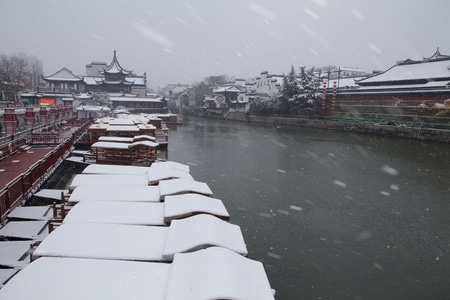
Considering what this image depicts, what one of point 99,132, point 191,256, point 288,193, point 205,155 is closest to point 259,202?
point 288,193

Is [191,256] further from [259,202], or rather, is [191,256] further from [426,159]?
[426,159]

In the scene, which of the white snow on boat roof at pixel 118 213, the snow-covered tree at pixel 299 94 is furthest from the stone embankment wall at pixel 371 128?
the white snow on boat roof at pixel 118 213

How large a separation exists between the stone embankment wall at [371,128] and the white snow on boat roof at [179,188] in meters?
26.6

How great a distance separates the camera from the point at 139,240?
4.67 m

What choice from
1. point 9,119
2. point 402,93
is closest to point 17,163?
point 9,119

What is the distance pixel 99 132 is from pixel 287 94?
32.5 meters

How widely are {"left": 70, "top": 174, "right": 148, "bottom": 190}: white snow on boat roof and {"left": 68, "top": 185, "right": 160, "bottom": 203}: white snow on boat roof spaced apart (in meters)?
0.36

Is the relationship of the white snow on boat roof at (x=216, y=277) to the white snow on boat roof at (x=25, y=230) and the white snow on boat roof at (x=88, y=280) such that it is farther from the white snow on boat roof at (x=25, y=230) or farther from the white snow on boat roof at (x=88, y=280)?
the white snow on boat roof at (x=25, y=230)

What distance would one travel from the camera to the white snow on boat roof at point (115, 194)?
21.3 ft

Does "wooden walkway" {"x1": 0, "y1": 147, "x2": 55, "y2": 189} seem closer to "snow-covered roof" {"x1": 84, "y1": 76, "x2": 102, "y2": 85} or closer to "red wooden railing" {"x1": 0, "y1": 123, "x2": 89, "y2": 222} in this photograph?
"red wooden railing" {"x1": 0, "y1": 123, "x2": 89, "y2": 222}

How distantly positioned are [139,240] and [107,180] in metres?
3.64

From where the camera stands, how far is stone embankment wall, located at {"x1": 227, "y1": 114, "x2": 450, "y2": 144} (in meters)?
27.6

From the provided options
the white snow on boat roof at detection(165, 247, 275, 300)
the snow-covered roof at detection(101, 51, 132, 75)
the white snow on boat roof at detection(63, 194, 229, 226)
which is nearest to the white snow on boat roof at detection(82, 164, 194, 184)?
the white snow on boat roof at detection(63, 194, 229, 226)

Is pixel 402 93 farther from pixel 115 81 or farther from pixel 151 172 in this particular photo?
pixel 115 81
